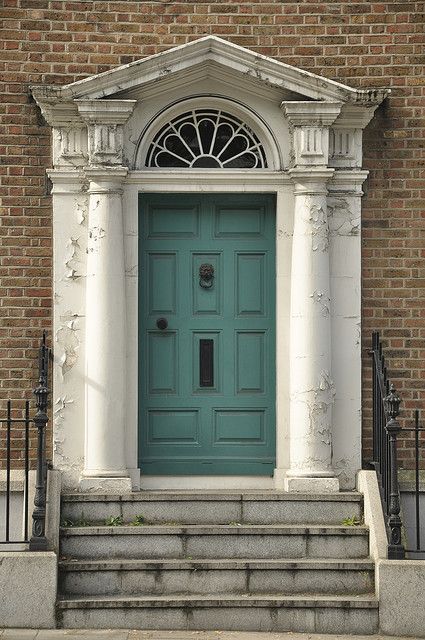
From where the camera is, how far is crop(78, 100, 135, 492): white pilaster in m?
9.16

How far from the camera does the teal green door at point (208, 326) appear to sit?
31.6 feet

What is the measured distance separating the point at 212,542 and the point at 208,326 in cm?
180

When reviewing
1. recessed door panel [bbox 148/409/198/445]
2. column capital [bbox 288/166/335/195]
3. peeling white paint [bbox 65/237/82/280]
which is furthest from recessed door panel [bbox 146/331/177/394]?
column capital [bbox 288/166/335/195]

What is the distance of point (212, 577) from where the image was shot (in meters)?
8.45

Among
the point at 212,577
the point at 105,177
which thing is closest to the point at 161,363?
the point at 105,177

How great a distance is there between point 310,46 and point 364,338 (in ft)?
7.57

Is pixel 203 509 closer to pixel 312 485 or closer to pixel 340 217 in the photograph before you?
pixel 312 485

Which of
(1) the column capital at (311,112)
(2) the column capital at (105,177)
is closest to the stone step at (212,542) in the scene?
(2) the column capital at (105,177)

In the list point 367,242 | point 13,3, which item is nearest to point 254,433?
point 367,242

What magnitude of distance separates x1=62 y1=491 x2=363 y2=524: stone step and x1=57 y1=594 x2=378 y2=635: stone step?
0.82 m

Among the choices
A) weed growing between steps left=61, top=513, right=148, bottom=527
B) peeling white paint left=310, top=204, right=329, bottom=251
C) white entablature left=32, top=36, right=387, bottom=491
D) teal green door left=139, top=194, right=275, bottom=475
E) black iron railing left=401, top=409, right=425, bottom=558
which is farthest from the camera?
teal green door left=139, top=194, right=275, bottom=475

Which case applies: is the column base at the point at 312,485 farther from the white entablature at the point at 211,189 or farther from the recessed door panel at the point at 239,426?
the recessed door panel at the point at 239,426

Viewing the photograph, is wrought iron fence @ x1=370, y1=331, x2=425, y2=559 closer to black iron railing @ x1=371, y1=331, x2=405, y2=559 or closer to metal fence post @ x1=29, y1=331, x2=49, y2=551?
black iron railing @ x1=371, y1=331, x2=405, y2=559

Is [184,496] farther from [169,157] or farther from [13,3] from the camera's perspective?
[13,3]
